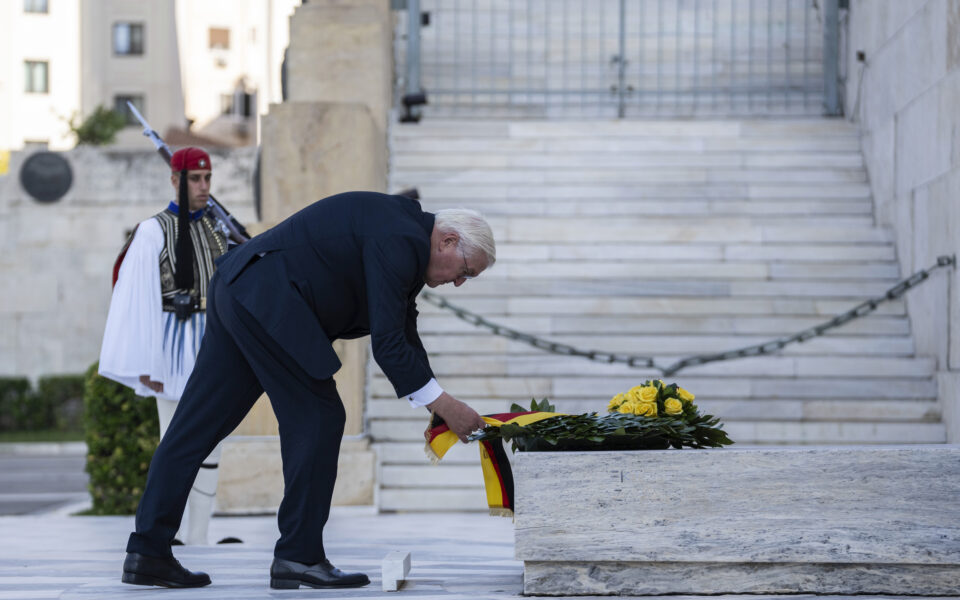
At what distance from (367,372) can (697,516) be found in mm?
4793

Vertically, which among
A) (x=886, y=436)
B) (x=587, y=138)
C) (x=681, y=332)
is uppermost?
(x=587, y=138)

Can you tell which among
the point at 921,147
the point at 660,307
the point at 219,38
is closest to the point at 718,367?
the point at 660,307

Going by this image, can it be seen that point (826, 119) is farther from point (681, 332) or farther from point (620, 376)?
point (620, 376)

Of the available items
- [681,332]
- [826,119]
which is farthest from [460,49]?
[681,332]

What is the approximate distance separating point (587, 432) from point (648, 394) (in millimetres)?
365

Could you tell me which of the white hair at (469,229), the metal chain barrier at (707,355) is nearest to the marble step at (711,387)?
the metal chain barrier at (707,355)

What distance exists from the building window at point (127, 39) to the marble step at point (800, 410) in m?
39.4

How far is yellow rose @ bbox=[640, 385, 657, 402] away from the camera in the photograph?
180 inches

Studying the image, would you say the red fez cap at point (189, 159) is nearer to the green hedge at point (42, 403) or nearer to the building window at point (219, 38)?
the green hedge at point (42, 403)

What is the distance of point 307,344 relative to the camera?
4273 mm

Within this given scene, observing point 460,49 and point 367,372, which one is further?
point 460,49

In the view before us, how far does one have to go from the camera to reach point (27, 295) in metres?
20.3

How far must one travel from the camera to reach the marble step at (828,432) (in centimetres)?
802

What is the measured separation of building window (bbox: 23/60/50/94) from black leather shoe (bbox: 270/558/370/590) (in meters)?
43.5
